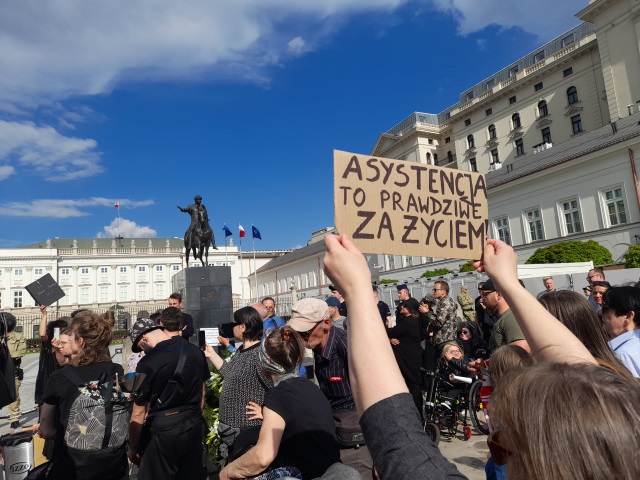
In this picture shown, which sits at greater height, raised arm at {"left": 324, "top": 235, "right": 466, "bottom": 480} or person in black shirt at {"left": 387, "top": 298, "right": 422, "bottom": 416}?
raised arm at {"left": 324, "top": 235, "right": 466, "bottom": 480}

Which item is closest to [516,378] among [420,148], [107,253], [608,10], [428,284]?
[428,284]

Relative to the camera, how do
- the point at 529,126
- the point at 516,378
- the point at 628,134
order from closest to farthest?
the point at 516,378
the point at 628,134
the point at 529,126

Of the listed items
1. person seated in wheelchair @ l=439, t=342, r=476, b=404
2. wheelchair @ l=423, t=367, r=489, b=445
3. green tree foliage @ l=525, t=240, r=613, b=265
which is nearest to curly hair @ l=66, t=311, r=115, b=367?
wheelchair @ l=423, t=367, r=489, b=445

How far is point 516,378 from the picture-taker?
93cm

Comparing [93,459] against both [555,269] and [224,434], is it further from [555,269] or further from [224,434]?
[555,269]

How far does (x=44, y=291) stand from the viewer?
24.2 ft

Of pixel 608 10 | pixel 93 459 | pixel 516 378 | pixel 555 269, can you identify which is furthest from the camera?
pixel 608 10

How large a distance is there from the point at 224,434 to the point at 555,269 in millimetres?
18552

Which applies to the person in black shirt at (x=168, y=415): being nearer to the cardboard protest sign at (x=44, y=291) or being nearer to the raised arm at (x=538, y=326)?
the raised arm at (x=538, y=326)

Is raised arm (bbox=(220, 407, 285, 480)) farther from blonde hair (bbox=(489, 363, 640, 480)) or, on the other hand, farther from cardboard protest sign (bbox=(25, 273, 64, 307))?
cardboard protest sign (bbox=(25, 273, 64, 307))

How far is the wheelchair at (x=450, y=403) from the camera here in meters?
5.83

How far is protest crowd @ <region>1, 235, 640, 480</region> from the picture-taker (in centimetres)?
83

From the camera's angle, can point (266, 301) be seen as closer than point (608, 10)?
Yes

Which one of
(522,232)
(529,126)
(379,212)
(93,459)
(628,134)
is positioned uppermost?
(529,126)
